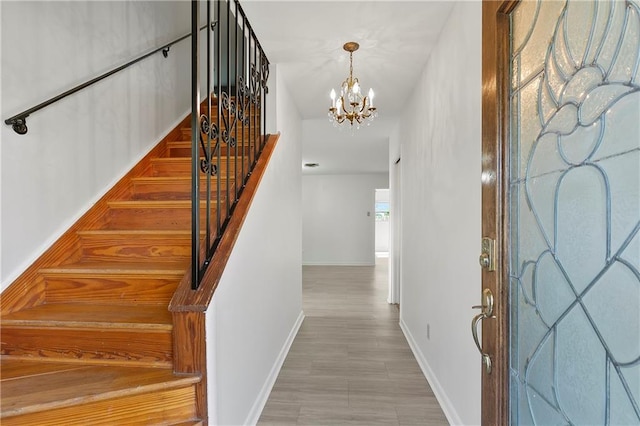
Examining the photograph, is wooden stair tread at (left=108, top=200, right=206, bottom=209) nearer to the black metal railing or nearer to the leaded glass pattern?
the black metal railing

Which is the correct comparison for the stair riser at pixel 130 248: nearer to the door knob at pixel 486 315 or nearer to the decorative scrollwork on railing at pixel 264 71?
the decorative scrollwork on railing at pixel 264 71

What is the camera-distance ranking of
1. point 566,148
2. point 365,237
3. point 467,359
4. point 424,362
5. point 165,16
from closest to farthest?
point 566,148
point 467,359
point 424,362
point 165,16
point 365,237

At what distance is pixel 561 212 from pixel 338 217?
301 inches

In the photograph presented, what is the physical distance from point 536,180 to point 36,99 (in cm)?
213

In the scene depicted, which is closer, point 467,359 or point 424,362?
point 467,359

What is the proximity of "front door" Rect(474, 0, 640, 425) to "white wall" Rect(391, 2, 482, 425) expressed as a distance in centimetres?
61

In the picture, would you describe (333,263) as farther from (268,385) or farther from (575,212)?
(575,212)

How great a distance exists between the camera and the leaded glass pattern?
55 centimetres

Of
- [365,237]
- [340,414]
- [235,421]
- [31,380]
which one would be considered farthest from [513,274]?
[365,237]

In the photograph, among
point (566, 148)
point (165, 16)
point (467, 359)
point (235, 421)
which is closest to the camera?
point (566, 148)

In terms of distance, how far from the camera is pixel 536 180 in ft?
2.56

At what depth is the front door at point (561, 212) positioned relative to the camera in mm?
553

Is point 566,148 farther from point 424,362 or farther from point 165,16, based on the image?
point 165,16

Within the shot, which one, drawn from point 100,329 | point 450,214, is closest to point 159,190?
point 100,329
